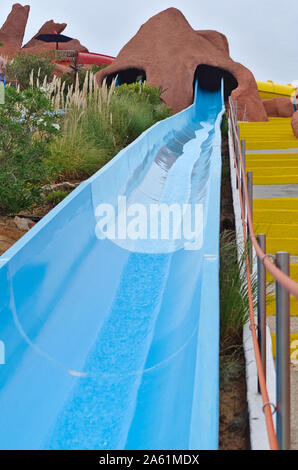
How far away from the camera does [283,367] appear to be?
1295mm

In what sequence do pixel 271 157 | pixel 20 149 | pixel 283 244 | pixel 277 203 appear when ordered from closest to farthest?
pixel 283 244, pixel 20 149, pixel 277 203, pixel 271 157

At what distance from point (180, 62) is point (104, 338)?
15221 millimetres

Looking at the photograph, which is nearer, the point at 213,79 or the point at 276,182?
the point at 276,182

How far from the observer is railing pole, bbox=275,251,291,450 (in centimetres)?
130

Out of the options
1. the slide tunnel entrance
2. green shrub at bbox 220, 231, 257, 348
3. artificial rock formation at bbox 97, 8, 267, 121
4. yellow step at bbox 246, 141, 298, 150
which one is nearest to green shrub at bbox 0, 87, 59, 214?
green shrub at bbox 220, 231, 257, 348

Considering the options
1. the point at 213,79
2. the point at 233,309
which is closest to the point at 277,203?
the point at 233,309

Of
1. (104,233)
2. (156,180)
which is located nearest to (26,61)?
(156,180)

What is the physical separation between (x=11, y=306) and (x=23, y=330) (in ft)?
0.43

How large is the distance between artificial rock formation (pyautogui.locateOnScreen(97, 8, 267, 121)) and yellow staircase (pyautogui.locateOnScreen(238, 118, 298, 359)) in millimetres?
6623

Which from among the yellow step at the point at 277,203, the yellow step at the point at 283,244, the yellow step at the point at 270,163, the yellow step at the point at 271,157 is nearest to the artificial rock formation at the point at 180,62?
the yellow step at the point at 271,157

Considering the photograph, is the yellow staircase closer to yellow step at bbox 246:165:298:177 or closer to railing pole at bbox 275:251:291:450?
yellow step at bbox 246:165:298:177

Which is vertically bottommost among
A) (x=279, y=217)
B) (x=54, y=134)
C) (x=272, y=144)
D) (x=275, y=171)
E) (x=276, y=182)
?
(x=279, y=217)

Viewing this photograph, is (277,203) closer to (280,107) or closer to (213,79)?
(213,79)
